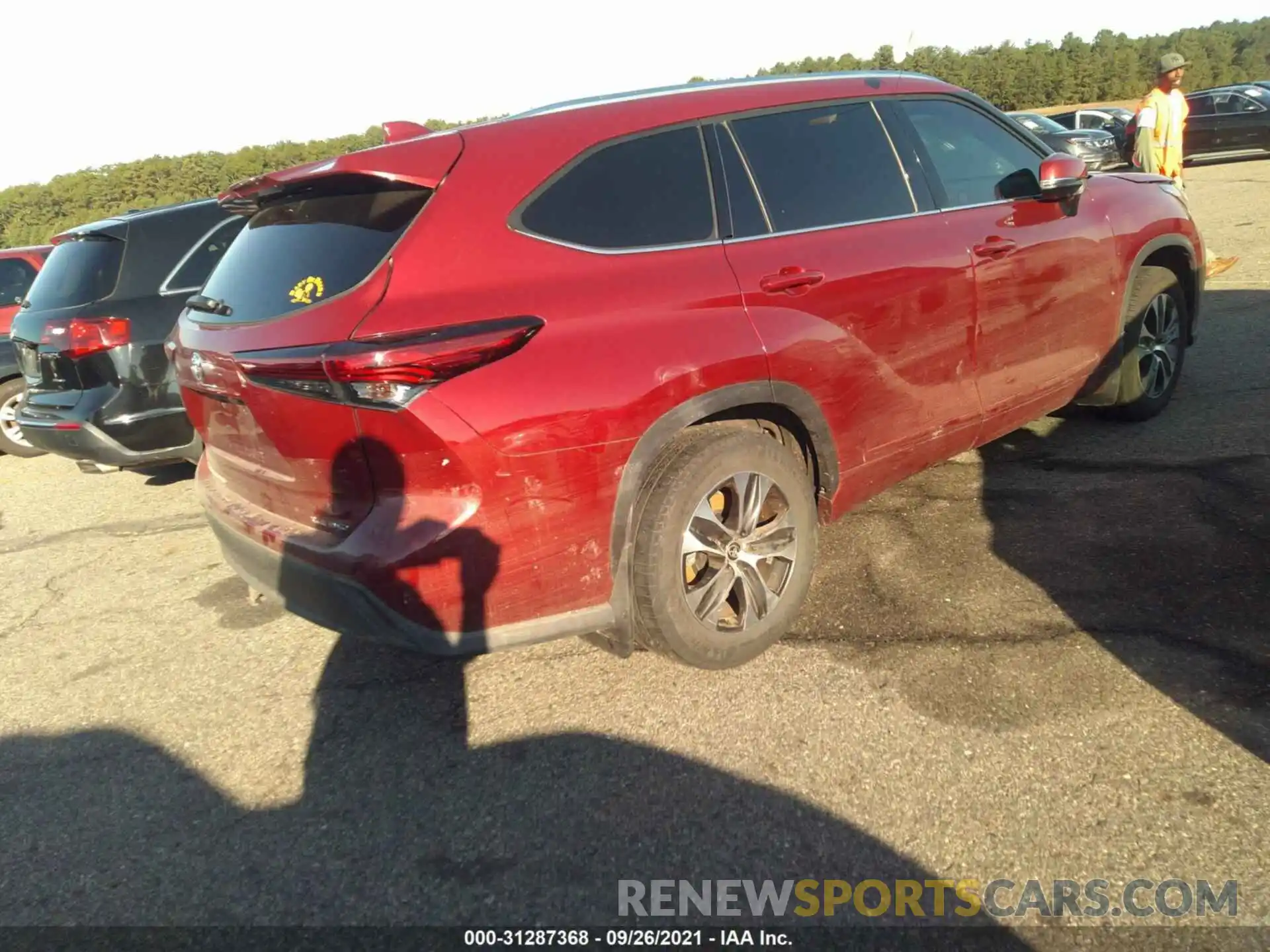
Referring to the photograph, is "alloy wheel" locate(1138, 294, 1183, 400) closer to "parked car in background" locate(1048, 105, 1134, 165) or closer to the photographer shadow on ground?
the photographer shadow on ground

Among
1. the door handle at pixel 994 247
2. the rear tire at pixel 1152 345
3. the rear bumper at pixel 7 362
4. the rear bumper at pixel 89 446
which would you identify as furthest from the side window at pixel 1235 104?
the rear bumper at pixel 7 362

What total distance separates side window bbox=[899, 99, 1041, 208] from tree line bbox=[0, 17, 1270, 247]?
2466cm

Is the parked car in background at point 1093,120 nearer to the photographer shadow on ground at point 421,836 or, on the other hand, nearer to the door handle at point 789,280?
the door handle at point 789,280

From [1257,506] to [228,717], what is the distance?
4.27 meters

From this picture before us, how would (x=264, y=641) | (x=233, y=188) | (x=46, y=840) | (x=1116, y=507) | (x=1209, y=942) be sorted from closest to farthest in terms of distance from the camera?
(x=1209, y=942) → (x=46, y=840) → (x=233, y=188) → (x=264, y=641) → (x=1116, y=507)

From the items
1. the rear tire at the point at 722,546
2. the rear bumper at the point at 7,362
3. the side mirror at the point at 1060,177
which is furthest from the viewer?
the rear bumper at the point at 7,362

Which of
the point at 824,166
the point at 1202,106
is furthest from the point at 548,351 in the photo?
the point at 1202,106

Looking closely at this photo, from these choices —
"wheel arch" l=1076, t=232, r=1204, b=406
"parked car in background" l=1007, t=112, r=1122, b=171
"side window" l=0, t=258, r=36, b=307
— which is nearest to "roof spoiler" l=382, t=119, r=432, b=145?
"wheel arch" l=1076, t=232, r=1204, b=406

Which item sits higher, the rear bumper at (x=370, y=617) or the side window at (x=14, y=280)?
the side window at (x=14, y=280)

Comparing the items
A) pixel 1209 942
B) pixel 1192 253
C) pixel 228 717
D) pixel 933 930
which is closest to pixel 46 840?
pixel 228 717

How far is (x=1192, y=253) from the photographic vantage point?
200 inches

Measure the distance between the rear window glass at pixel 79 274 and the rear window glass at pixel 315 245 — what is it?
263 centimetres

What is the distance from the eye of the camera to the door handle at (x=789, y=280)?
3.11 meters

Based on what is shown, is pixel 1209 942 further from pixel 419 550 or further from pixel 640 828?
pixel 419 550
